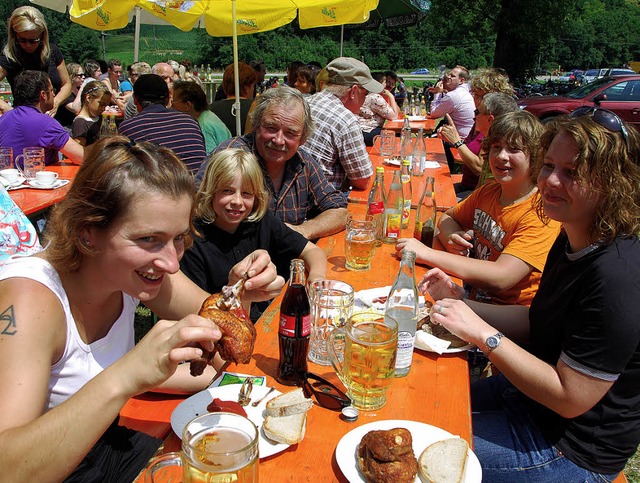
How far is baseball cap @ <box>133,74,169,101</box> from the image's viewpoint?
18.0ft

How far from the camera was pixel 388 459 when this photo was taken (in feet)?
4.28

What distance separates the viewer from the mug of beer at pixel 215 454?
109cm

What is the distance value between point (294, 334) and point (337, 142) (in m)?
3.16

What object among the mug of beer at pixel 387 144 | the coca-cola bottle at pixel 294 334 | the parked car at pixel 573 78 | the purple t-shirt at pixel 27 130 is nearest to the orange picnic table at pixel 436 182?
the mug of beer at pixel 387 144

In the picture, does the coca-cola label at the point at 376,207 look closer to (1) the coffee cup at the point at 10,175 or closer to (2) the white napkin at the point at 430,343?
(2) the white napkin at the point at 430,343

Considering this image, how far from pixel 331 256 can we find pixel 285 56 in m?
46.9

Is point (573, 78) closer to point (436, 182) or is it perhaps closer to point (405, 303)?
point (436, 182)

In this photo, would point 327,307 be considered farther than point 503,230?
No

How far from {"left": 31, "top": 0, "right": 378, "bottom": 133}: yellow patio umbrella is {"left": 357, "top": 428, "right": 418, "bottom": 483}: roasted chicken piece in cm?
742

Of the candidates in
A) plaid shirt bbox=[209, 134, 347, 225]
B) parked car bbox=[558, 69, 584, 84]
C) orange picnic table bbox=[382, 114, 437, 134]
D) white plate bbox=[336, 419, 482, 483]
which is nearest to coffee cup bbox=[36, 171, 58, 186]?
plaid shirt bbox=[209, 134, 347, 225]

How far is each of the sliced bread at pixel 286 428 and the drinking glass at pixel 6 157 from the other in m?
4.31

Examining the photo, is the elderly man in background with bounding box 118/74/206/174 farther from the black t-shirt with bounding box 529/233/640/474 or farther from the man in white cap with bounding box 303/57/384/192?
the black t-shirt with bounding box 529/233/640/474

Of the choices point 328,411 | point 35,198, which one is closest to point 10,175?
point 35,198

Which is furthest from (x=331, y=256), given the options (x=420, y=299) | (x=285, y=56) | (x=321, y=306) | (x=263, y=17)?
(x=285, y=56)
